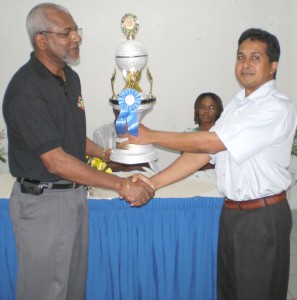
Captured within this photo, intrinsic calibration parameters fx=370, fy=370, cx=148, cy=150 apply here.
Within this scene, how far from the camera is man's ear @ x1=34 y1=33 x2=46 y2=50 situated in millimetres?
1673

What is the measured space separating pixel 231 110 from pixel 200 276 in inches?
42.4

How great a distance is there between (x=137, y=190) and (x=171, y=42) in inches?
88.9

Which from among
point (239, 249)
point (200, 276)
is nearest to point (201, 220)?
point (200, 276)

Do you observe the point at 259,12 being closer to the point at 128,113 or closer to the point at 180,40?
the point at 180,40

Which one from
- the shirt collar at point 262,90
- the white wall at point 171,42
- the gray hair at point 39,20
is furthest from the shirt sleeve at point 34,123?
the white wall at point 171,42

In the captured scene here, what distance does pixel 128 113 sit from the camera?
1.75m

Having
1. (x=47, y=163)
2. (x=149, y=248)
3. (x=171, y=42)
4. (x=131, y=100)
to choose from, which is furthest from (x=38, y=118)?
(x=171, y=42)

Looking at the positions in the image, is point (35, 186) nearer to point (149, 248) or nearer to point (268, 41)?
point (149, 248)

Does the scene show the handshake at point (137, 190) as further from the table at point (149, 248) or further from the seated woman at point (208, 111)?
the seated woman at point (208, 111)

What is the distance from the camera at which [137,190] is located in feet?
6.67

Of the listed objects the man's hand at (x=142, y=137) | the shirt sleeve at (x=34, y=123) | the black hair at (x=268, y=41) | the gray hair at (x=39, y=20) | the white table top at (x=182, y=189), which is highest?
the gray hair at (x=39, y=20)

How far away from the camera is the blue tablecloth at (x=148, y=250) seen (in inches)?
87.6

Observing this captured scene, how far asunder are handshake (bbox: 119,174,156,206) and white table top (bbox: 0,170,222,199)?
0.18 m

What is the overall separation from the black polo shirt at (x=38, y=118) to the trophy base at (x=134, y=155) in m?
0.20
